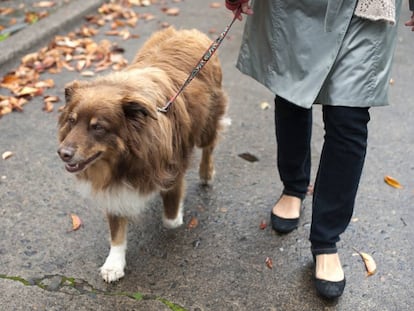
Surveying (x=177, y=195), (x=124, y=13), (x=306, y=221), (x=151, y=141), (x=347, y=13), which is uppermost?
(x=347, y=13)

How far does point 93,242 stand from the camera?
→ 10.3ft

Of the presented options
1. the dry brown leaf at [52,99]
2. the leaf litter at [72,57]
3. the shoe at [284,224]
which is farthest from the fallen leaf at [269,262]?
the dry brown leaf at [52,99]

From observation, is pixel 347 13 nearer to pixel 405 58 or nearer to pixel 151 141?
pixel 151 141

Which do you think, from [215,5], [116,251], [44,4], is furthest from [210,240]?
[215,5]

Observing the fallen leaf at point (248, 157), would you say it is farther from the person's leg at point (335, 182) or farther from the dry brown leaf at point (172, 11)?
the dry brown leaf at point (172, 11)

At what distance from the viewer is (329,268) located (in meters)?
2.79

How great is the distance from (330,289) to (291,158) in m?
0.79

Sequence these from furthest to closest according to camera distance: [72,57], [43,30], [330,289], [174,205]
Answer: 1. [43,30]
2. [72,57]
3. [174,205]
4. [330,289]

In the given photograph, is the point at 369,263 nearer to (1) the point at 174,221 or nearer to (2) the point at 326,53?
(1) the point at 174,221

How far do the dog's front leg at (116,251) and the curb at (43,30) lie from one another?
2867 millimetres

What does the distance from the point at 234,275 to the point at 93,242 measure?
89 cm

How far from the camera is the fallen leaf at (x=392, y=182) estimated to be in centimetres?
368

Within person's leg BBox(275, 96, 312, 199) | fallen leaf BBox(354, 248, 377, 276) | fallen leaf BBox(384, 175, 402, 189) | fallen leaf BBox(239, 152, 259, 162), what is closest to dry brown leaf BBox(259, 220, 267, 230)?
person's leg BBox(275, 96, 312, 199)

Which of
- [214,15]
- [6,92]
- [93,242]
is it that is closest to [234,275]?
[93,242]
